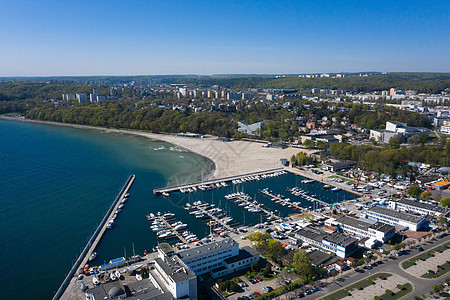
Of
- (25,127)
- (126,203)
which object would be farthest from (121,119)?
(126,203)

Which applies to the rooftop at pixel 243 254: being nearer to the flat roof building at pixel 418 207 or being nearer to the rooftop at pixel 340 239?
the rooftop at pixel 340 239

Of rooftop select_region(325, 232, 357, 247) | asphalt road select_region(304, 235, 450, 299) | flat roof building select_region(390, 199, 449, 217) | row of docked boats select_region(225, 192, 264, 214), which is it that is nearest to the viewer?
asphalt road select_region(304, 235, 450, 299)

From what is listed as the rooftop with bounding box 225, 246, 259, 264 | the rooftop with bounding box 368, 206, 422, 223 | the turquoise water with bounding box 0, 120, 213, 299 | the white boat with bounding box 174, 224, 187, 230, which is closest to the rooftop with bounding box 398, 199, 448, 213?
the rooftop with bounding box 368, 206, 422, 223

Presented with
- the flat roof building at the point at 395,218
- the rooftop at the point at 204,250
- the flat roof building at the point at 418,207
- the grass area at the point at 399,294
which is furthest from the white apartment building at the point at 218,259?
the flat roof building at the point at 418,207

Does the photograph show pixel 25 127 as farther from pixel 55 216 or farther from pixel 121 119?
pixel 55 216

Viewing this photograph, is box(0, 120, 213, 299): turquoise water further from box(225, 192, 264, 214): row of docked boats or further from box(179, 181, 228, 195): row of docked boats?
box(225, 192, 264, 214): row of docked boats

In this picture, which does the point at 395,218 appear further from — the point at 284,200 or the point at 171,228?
the point at 171,228
